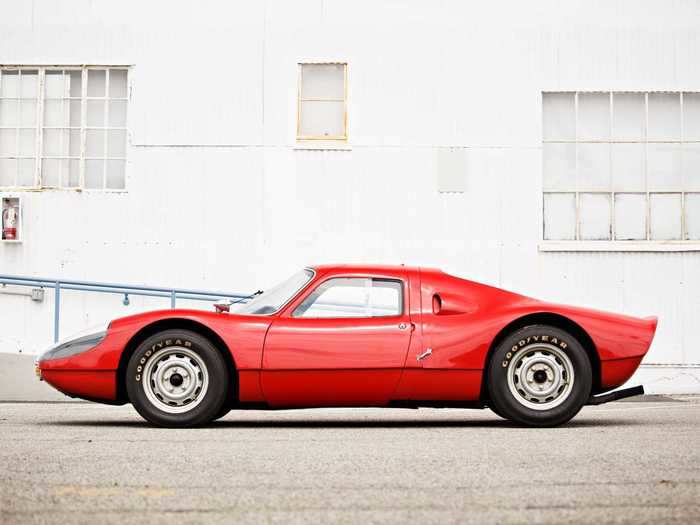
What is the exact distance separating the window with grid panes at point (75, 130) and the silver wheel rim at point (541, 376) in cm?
925

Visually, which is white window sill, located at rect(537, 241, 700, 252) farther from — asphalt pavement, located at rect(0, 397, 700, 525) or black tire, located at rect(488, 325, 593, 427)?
black tire, located at rect(488, 325, 593, 427)

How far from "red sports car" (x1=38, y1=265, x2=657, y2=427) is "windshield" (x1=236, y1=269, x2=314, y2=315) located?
1.7 inches

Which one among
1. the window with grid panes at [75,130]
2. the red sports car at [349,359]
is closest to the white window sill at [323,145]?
the window with grid panes at [75,130]

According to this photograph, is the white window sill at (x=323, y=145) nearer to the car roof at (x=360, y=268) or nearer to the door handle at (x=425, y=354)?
the car roof at (x=360, y=268)

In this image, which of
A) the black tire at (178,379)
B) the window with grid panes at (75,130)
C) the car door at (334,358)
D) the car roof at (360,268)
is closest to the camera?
the black tire at (178,379)

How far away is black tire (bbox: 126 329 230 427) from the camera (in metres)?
8.95

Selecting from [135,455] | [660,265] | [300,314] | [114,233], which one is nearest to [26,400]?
[114,233]

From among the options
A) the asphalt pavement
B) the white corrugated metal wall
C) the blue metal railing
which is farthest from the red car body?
the white corrugated metal wall

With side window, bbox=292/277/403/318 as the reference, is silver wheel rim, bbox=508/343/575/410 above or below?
below

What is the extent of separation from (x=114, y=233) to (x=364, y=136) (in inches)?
138

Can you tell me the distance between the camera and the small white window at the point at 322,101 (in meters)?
17.0

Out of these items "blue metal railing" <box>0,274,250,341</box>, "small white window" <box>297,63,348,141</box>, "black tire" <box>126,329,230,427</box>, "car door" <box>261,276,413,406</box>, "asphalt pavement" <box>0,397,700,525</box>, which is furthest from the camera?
"small white window" <box>297,63,348,141</box>

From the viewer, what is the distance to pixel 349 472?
6.47m

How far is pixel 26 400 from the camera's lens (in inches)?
533
